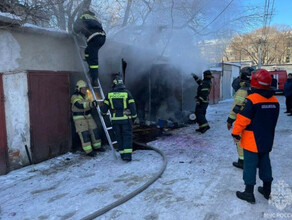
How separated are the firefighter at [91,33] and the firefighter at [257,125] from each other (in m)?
3.34

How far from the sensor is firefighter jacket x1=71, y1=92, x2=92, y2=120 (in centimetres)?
507

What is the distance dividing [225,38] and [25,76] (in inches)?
270

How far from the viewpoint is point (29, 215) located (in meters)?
3.04

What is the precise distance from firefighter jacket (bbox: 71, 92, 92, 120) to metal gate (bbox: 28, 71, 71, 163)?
0.28 metres

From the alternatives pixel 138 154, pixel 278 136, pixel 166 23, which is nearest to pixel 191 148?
pixel 138 154

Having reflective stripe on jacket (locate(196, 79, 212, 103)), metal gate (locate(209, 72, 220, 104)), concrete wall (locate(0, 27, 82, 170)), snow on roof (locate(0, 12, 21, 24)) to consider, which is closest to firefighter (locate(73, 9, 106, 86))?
concrete wall (locate(0, 27, 82, 170))

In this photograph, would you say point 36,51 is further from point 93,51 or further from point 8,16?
point 93,51

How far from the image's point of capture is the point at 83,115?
5324 millimetres

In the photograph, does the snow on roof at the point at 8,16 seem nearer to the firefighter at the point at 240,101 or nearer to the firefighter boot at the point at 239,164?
the firefighter at the point at 240,101

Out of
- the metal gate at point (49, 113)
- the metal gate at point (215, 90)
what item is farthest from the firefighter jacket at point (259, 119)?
the metal gate at point (215, 90)

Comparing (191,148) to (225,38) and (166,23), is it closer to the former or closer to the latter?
(166,23)

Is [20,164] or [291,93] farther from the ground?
[291,93]

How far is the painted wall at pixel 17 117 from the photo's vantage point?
430 centimetres

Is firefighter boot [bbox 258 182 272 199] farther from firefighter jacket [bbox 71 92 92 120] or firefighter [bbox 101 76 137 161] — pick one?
firefighter jacket [bbox 71 92 92 120]
